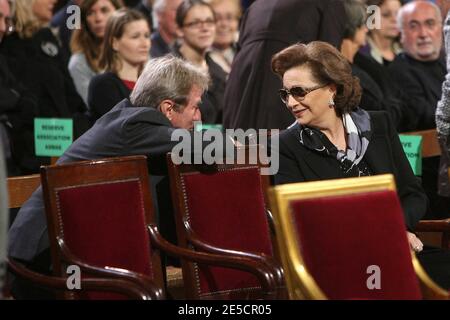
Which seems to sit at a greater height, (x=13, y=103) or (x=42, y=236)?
(x=13, y=103)

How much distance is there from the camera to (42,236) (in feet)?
11.3

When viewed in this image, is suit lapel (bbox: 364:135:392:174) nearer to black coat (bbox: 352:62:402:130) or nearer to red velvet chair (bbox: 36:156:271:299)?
red velvet chair (bbox: 36:156:271:299)

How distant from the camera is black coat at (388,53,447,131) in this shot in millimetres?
5762

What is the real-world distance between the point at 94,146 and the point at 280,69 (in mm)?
753

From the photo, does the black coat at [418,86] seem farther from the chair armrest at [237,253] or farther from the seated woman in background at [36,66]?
the chair armrest at [237,253]

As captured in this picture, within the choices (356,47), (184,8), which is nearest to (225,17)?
(184,8)

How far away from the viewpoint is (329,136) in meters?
3.65

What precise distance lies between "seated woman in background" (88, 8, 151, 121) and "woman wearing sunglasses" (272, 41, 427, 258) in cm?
150

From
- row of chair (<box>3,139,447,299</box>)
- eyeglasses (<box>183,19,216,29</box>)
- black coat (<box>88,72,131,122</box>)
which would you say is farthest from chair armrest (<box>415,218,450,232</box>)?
eyeglasses (<box>183,19,216,29</box>)

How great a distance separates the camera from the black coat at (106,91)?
4.91m

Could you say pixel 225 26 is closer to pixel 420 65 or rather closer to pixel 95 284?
pixel 420 65

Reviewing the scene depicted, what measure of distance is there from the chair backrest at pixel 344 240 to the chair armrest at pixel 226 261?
1.56 ft

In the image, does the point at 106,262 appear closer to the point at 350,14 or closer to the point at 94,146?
the point at 94,146
